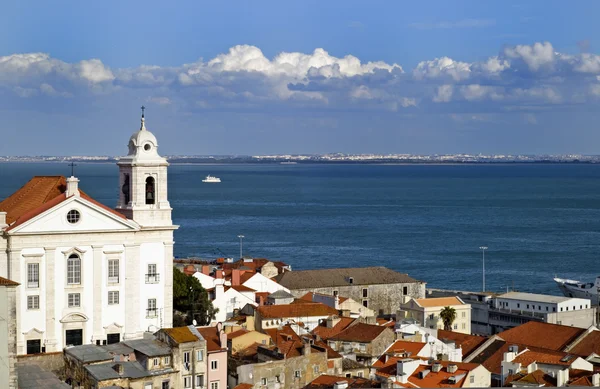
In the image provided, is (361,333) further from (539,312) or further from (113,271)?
(539,312)


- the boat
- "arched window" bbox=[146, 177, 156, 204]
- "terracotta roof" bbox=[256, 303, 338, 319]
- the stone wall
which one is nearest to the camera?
"arched window" bbox=[146, 177, 156, 204]

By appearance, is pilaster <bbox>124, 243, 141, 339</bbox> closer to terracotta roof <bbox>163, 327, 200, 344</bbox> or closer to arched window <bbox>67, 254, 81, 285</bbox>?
arched window <bbox>67, 254, 81, 285</bbox>

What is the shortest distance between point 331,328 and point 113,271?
7.23m

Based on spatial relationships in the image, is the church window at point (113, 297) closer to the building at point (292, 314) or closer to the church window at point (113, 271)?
the church window at point (113, 271)

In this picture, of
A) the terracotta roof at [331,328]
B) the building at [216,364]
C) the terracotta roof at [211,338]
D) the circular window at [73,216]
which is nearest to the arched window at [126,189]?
the circular window at [73,216]

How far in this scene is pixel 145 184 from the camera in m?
28.1

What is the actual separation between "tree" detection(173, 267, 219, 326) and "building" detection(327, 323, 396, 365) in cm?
449

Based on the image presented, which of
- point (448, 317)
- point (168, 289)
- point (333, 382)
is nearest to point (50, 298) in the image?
point (168, 289)

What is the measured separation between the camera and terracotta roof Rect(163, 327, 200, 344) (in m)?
23.5

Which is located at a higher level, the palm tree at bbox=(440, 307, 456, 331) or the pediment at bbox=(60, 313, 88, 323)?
the pediment at bbox=(60, 313, 88, 323)

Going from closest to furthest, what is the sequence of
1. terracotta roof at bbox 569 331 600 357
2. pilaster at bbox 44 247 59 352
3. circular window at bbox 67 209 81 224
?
pilaster at bbox 44 247 59 352, circular window at bbox 67 209 81 224, terracotta roof at bbox 569 331 600 357

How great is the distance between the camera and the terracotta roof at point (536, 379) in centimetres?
2450

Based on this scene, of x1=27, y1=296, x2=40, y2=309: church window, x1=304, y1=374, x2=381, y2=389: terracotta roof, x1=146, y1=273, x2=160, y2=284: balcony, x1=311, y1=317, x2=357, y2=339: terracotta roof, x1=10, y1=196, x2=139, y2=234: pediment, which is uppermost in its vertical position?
x1=10, y1=196, x2=139, y2=234: pediment

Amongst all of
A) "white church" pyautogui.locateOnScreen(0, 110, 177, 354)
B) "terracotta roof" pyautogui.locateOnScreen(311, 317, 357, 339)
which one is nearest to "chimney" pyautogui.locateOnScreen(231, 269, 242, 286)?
"terracotta roof" pyautogui.locateOnScreen(311, 317, 357, 339)
